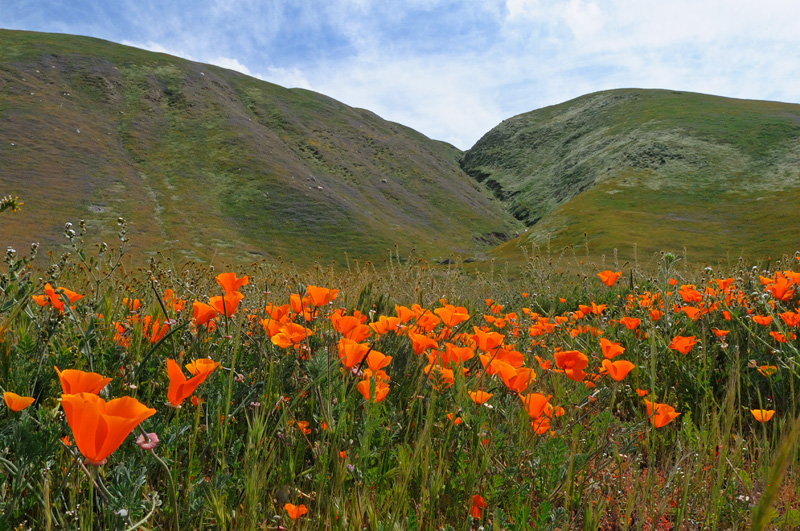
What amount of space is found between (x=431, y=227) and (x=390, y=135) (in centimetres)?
3127

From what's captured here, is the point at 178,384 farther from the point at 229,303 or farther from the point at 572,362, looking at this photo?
the point at 572,362

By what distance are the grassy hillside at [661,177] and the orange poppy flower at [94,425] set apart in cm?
1840

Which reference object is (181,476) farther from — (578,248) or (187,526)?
(578,248)

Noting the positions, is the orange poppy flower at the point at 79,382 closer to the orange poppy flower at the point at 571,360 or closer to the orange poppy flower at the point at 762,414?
the orange poppy flower at the point at 571,360

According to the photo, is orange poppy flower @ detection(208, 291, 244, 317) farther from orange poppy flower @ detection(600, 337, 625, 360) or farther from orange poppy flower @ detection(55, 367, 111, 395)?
orange poppy flower @ detection(600, 337, 625, 360)

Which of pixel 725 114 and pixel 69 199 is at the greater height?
pixel 725 114

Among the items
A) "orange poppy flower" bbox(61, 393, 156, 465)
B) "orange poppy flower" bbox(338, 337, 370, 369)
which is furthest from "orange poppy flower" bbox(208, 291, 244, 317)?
"orange poppy flower" bbox(61, 393, 156, 465)

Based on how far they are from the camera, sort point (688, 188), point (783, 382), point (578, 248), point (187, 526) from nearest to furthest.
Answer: point (187, 526) → point (783, 382) → point (578, 248) → point (688, 188)

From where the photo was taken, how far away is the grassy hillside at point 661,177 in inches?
1266

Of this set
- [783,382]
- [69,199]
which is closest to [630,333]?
[783,382]

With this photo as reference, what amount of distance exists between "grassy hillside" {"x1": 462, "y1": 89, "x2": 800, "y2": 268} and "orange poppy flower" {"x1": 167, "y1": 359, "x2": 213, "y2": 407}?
18.2 m

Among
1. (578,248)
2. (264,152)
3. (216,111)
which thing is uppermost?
(216,111)

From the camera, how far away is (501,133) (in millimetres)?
98125

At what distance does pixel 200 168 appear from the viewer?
4362cm
